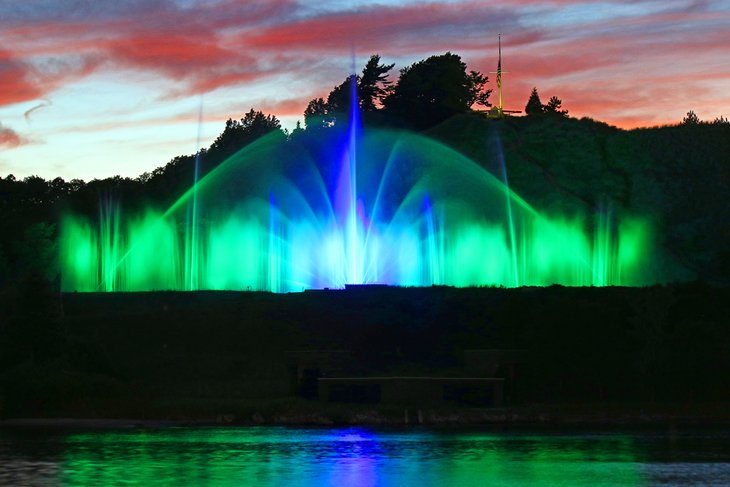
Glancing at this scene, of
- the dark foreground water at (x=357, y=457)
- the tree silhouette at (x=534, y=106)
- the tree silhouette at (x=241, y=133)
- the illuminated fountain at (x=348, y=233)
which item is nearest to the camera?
the dark foreground water at (x=357, y=457)

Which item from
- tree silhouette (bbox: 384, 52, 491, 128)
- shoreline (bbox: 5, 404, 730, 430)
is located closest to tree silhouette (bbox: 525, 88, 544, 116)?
tree silhouette (bbox: 384, 52, 491, 128)

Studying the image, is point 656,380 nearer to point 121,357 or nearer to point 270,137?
point 121,357

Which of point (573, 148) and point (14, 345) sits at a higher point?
point (573, 148)

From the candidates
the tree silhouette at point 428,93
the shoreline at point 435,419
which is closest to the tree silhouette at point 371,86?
the tree silhouette at point 428,93

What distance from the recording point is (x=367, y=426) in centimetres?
3959

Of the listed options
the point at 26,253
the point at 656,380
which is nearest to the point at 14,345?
the point at 656,380

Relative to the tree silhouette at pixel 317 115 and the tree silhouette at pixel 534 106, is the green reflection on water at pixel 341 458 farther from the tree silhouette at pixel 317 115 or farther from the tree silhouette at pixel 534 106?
the tree silhouette at pixel 534 106

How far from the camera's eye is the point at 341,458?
30219 millimetres

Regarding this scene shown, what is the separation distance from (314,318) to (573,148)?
65893 mm

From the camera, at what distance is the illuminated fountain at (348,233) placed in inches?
3174

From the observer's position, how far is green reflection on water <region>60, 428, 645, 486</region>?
2661 centimetres

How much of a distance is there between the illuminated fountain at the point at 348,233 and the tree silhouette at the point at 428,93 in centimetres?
1914

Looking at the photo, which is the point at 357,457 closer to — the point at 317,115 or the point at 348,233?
the point at 348,233

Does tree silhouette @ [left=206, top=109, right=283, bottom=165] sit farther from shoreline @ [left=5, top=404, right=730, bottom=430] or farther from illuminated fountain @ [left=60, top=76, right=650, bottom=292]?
shoreline @ [left=5, top=404, right=730, bottom=430]
